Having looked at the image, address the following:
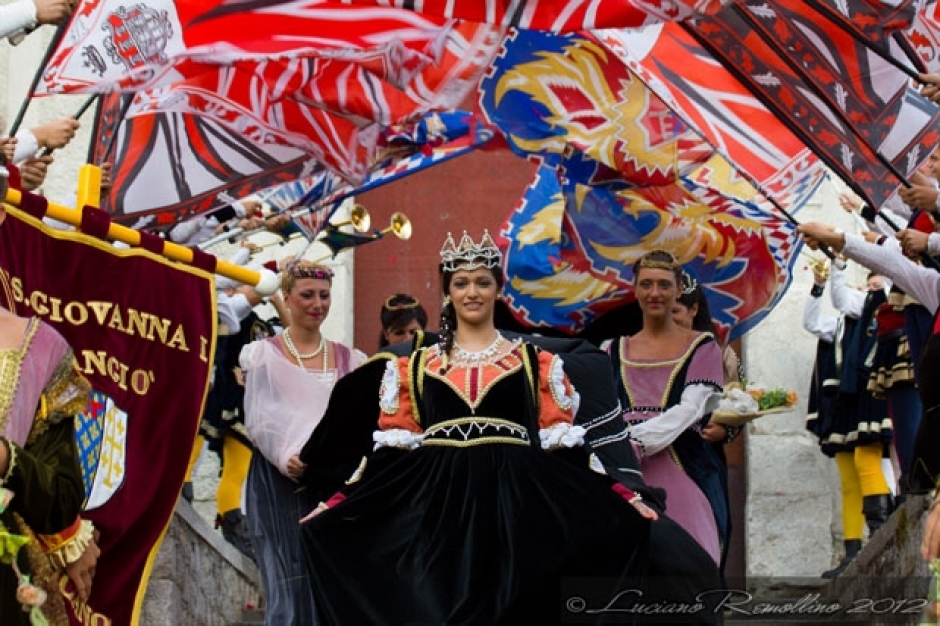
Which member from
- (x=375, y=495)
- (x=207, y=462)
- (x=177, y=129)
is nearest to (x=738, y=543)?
(x=207, y=462)

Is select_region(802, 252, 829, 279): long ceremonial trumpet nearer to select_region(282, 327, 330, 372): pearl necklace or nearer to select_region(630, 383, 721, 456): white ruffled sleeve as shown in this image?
select_region(630, 383, 721, 456): white ruffled sleeve

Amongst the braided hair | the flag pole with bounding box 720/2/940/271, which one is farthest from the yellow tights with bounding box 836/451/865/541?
the braided hair

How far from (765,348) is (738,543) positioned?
125cm

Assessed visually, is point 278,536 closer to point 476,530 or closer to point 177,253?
point 177,253

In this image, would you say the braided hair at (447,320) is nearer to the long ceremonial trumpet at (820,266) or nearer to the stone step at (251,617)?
the stone step at (251,617)

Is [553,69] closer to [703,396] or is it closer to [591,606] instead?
[703,396]

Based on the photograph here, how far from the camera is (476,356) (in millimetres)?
7688

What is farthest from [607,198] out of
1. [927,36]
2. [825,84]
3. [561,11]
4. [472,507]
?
[472,507]

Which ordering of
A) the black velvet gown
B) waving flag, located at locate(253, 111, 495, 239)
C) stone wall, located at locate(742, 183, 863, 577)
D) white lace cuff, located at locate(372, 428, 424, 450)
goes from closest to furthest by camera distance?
the black velvet gown, white lace cuff, located at locate(372, 428, 424, 450), waving flag, located at locate(253, 111, 495, 239), stone wall, located at locate(742, 183, 863, 577)

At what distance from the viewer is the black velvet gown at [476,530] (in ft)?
23.2

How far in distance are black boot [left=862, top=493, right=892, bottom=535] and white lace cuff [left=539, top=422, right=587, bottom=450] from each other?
187 inches

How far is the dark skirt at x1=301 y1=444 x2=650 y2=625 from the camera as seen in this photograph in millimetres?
7051

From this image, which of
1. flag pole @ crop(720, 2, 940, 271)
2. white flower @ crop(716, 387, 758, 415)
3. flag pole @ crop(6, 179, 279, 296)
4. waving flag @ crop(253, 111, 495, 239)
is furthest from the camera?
waving flag @ crop(253, 111, 495, 239)

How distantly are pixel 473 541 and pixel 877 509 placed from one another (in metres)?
5.23
